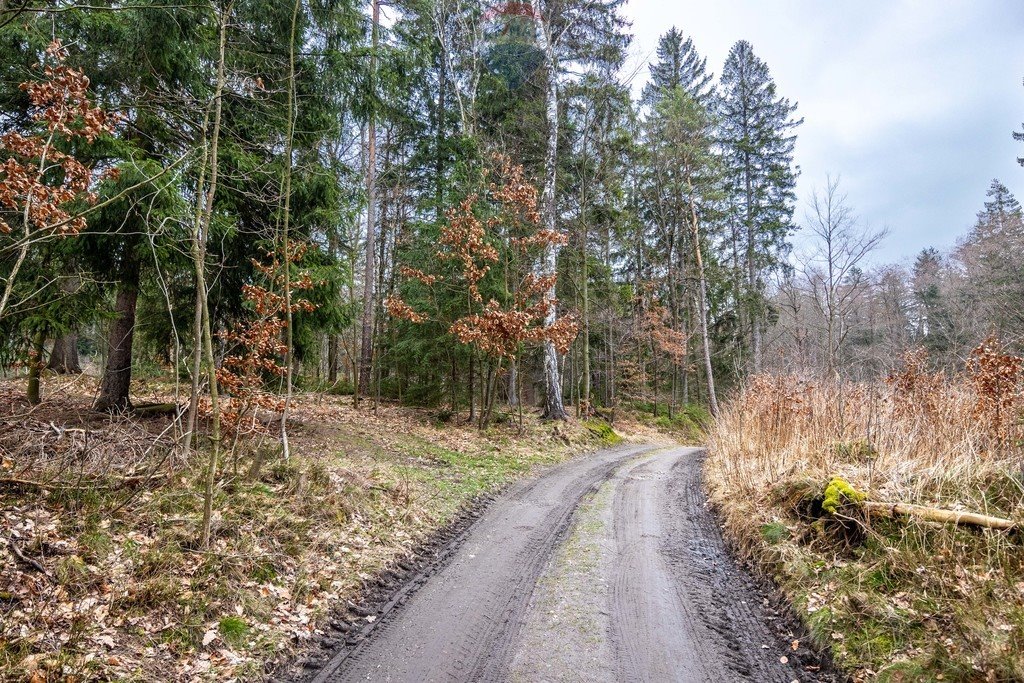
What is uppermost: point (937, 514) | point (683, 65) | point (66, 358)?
point (683, 65)

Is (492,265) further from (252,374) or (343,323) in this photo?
(252,374)

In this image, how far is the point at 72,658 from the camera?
2.41 meters

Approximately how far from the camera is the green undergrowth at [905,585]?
2.51 metres

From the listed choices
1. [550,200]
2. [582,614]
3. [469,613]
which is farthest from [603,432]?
[469,613]

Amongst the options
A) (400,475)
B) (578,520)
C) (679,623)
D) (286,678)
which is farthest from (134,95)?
(679,623)

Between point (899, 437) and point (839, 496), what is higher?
point (899, 437)

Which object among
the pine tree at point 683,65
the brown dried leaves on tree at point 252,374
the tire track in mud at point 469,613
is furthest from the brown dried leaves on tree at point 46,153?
the pine tree at point 683,65

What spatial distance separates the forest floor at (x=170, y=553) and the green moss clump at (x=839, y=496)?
405 cm

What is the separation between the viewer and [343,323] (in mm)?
8195

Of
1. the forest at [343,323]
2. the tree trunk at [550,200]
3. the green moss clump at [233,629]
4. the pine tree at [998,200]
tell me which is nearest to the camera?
the green moss clump at [233,629]

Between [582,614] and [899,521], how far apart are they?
280 cm

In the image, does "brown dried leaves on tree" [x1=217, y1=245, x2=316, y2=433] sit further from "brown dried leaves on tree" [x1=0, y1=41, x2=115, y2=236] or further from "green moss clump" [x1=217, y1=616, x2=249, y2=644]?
"green moss clump" [x1=217, y1=616, x2=249, y2=644]

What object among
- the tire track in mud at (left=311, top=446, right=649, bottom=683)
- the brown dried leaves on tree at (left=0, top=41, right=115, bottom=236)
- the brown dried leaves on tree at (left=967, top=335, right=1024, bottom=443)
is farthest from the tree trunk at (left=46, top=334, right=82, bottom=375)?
the brown dried leaves on tree at (left=967, top=335, right=1024, bottom=443)

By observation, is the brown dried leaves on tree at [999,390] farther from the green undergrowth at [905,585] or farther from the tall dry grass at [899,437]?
the green undergrowth at [905,585]
